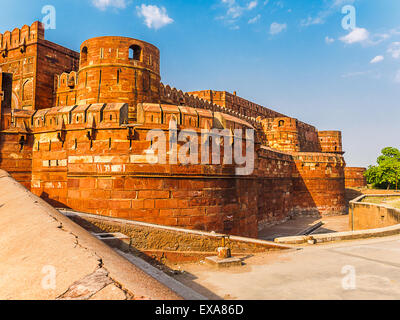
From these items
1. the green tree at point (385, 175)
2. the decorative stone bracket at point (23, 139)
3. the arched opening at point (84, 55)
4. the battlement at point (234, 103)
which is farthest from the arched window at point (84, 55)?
the green tree at point (385, 175)

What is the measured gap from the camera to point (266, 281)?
4566 millimetres

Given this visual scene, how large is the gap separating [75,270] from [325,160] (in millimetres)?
25683

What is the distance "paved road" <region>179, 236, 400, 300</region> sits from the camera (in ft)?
12.9

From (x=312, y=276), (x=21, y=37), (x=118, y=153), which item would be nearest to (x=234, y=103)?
(x=21, y=37)

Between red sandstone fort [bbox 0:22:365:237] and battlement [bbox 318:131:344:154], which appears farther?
battlement [bbox 318:131:344:154]

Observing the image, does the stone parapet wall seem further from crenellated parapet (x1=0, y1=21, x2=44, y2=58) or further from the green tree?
the green tree

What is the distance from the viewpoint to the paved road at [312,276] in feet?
12.9

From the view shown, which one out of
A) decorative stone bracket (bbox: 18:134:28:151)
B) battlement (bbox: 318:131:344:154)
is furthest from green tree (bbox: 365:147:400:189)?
decorative stone bracket (bbox: 18:134:28:151)

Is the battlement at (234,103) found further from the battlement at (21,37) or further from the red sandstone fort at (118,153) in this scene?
the red sandstone fort at (118,153)

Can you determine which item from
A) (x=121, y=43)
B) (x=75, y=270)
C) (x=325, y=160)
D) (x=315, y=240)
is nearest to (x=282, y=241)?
(x=315, y=240)

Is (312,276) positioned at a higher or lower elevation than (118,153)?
lower

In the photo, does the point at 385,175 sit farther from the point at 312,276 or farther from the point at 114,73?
the point at 312,276

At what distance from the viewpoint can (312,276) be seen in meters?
4.69

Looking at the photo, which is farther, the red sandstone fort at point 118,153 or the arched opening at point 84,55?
the arched opening at point 84,55
